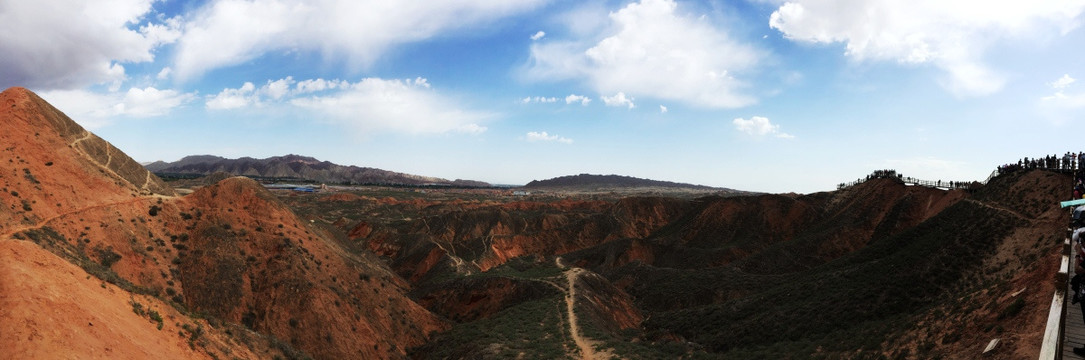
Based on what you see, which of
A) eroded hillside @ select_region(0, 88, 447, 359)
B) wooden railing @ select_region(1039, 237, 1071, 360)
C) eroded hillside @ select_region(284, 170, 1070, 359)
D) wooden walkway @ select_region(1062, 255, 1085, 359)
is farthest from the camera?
eroded hillside @ select_region(284, 170, 1070, 359)

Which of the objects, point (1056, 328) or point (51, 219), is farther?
point (51, 219)

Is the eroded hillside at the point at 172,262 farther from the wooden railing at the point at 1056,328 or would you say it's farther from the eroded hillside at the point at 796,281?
Answer: the wooden railing at the point at 1056,328

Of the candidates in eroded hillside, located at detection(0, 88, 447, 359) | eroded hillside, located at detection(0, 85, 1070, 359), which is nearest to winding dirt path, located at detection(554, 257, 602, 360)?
eroded hillside, located at detection(0, 85, 1070, 359)

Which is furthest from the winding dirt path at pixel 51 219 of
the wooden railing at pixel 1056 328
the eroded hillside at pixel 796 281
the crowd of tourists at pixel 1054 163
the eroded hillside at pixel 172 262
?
the crowd of tourists at pixel 1054 163

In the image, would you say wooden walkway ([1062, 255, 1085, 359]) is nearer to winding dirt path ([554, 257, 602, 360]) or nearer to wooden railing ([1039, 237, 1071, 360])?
wooden railing ([1039, 237, 1071, 360])

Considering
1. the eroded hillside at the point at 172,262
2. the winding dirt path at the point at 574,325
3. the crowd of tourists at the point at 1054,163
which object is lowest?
the winding dirt path at the point at 574,325

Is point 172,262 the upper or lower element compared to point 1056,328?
lower

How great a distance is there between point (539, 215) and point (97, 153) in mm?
73844

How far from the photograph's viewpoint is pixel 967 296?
19266 millimetres

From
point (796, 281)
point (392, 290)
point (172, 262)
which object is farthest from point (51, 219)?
point (796, 281)

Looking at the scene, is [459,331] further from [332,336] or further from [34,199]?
[34,199]

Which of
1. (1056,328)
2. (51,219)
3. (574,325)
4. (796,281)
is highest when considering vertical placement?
(1056,328)

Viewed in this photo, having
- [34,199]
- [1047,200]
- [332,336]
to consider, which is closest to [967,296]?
[1047,200]

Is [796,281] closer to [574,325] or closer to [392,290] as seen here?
[574,325]
